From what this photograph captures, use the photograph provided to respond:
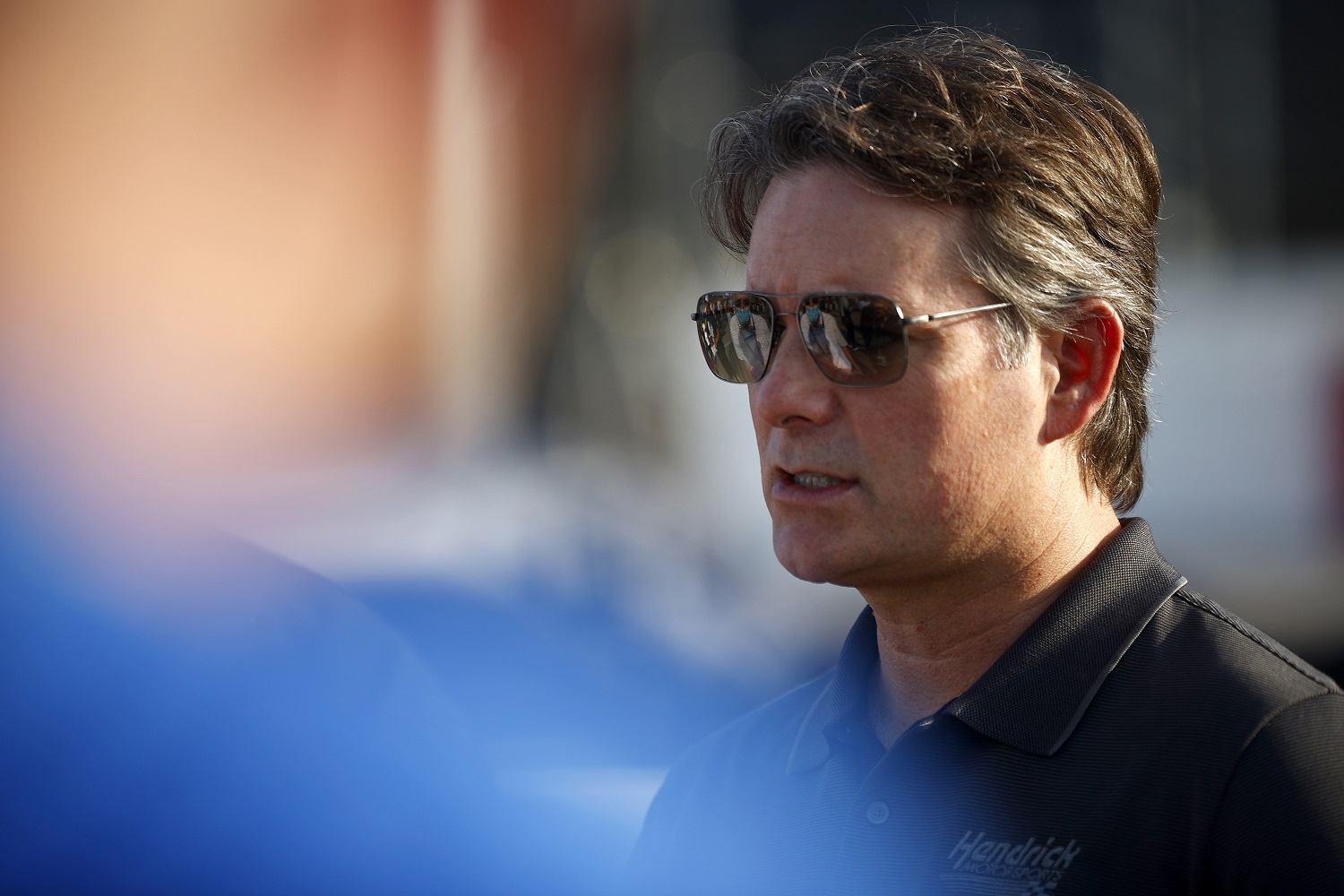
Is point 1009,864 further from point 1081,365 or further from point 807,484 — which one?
point 1081,365

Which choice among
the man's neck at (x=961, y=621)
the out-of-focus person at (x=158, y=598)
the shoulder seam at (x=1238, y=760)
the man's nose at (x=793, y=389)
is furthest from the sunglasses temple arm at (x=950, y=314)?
the out-of-focus person at (x=158, y=598)

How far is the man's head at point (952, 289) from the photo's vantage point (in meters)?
1.58

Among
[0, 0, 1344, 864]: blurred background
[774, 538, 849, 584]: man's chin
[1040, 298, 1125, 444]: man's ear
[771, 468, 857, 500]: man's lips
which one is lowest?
[774, 538, 849, 584]: man's chin

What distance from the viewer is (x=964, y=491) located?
159cm

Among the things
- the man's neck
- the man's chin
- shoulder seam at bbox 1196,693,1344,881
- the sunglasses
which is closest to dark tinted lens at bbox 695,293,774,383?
the sunglasses

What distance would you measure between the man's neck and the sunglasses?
0.95 feet

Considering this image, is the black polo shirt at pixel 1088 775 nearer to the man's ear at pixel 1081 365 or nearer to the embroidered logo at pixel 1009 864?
the embroidered logo at pixel 1009 864

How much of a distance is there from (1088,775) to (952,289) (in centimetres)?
58

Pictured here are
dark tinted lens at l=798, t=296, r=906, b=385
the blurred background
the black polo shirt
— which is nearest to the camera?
the black polo shirt

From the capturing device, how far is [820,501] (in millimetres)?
1653

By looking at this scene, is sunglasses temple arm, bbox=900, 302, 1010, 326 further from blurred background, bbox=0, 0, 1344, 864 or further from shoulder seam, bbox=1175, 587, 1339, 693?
blurred background, bbox=0, 0, 1344, 864

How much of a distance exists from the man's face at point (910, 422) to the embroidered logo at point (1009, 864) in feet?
1.16

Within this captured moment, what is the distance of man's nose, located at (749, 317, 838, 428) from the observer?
5.42 feet

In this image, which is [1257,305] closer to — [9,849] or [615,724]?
[615,724]
